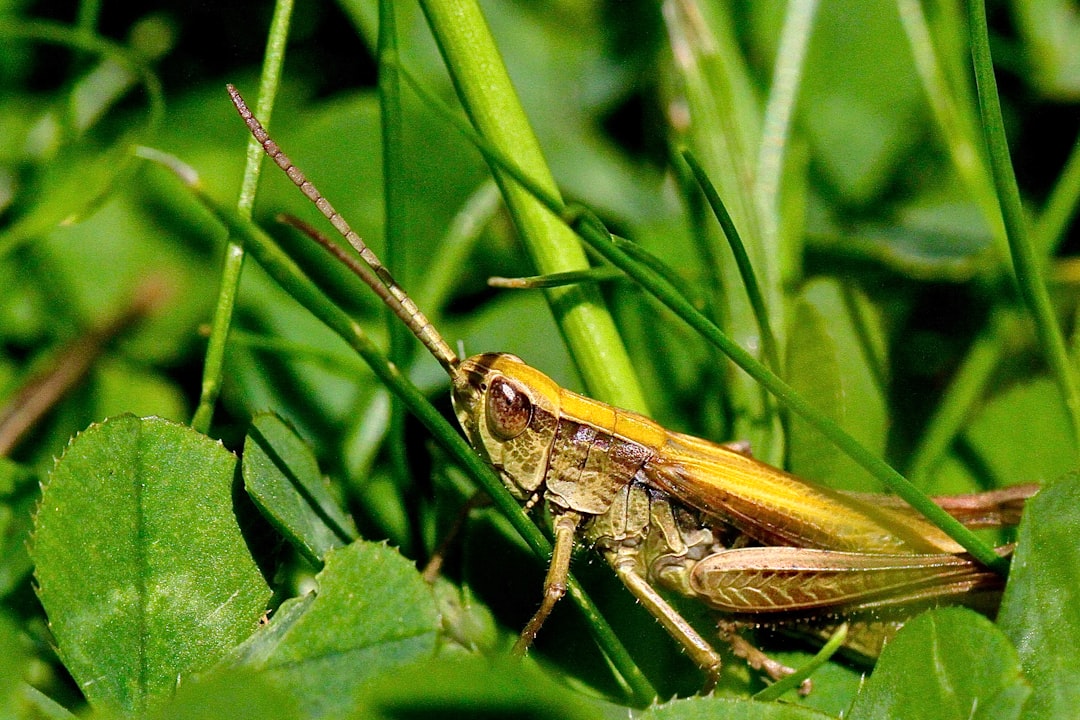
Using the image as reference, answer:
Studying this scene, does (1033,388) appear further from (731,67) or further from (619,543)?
(731,67)

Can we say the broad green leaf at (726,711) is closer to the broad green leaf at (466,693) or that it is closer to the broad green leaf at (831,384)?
the broad green leaf at (466,693)

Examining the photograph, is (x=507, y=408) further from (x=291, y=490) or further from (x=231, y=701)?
(x=231, y=701)

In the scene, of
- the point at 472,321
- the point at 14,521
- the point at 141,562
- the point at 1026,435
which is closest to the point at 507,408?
the point at 141,562

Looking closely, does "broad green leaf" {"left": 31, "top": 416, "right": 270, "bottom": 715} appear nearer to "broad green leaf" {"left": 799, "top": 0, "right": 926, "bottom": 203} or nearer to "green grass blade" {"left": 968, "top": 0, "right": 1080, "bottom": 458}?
"green grass blade" {"left": 968, "top": 0, "right": 1080, "bottom": 458}

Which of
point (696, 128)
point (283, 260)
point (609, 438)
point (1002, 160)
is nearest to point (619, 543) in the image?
point (609, 438)

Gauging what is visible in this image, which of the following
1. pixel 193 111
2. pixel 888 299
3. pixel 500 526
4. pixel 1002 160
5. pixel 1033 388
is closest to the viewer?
pixel 1002 160

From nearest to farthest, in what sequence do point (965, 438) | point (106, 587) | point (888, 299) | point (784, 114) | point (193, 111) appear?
point (106, 587) → point (965, 438) → point (784, 114) → point (888, 299) → point (193, 111)
